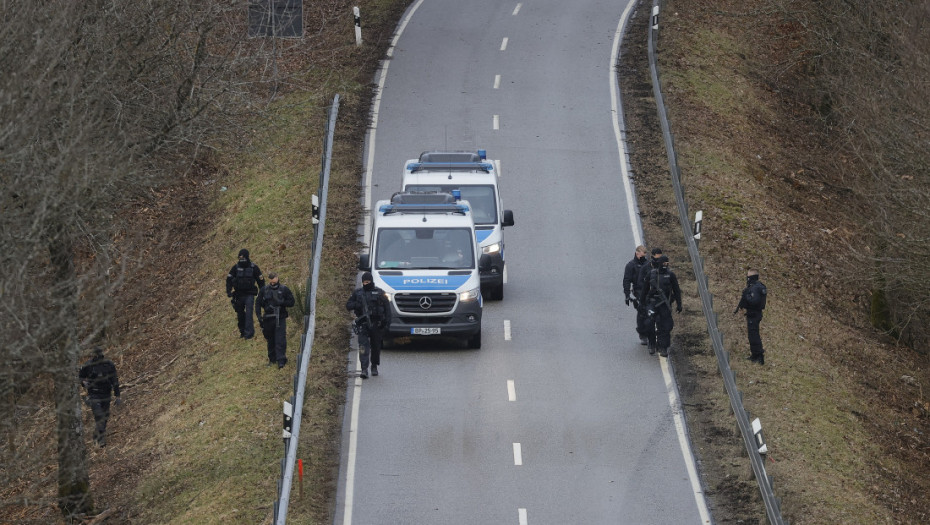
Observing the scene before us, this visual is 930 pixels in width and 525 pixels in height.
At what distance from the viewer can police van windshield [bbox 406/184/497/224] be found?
80.8ft

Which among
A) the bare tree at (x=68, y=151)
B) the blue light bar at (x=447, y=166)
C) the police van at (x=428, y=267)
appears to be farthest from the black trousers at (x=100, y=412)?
the blue light bar at (x=447, y=166)

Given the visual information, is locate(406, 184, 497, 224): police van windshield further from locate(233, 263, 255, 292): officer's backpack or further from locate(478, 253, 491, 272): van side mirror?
locate(233, 263, 255, 292): officer's backpack

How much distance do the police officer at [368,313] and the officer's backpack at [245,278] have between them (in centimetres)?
238

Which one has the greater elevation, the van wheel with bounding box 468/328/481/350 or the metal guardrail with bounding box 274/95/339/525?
the metal guardrail with bounding box 274/95/339/525

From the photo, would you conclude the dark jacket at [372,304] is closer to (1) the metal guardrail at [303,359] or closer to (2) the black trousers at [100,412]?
(1) the metal guardrail at [303,359]

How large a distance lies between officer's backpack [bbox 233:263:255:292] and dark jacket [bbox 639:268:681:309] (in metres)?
6.61

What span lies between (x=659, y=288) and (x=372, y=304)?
4768mm

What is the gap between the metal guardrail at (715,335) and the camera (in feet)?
53.9

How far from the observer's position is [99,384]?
20422 millimetres

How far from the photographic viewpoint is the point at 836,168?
35.1m

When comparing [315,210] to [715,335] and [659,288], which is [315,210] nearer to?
[659,288]

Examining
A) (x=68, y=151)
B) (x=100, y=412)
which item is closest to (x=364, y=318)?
(x=100, y=412)

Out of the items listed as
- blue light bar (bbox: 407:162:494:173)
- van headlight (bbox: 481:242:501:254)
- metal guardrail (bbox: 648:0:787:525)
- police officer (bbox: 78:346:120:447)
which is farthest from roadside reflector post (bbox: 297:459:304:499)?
blue light bar (bbox: 407:162:494:173)

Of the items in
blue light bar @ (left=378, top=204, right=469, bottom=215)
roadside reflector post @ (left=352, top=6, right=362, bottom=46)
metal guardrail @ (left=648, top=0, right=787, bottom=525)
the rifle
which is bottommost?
metal guardrail @ (left=648, top=0, right=787, bottom=525)
